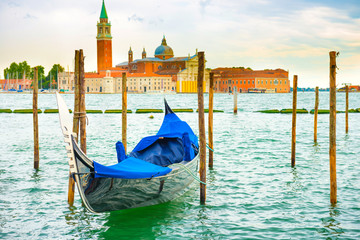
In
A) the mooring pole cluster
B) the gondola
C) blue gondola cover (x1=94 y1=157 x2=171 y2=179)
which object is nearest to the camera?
the gondola

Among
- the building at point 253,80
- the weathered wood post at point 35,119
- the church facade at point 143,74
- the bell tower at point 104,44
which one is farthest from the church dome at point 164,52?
the weathered wood post at point 35,119

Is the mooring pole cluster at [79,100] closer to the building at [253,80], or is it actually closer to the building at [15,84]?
the building at [253,80]

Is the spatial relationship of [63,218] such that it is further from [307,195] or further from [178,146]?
[307,195]

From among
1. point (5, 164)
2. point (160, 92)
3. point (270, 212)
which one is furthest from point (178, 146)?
point (160, 92)

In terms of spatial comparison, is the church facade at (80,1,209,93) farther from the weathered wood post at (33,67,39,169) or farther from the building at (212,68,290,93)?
the weathered wood post at (33,67,39,169)

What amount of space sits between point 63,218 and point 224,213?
7.21ft

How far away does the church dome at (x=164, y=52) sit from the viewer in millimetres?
106537

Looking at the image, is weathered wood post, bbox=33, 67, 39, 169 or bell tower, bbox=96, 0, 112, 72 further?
bell tower, bbox=96, 0, 112, 72

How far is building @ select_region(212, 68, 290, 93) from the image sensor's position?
9662 centimetres

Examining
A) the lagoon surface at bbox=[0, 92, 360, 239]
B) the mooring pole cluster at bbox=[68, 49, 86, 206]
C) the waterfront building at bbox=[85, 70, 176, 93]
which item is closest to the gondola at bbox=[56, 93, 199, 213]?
the lagoon surface at bbox=[0, 92, 360, 239]

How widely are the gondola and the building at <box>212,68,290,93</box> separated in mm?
88314

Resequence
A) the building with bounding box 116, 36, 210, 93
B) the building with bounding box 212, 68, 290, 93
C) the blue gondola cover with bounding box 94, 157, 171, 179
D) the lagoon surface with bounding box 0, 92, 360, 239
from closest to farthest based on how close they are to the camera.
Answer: the blue gondola cover with bounding box 94, 157, 171, 179 → the lagoon surface with bounding box 0, 92, 360, 239 → the building with bounding box 212, 68, 290, 93 → the building with bounding box 116, 36, 210, 93

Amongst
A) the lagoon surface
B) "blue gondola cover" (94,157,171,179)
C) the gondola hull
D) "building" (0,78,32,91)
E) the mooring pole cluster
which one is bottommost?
the lagoon surface

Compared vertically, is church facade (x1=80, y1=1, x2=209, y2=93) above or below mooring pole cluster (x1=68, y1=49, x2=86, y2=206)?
above
